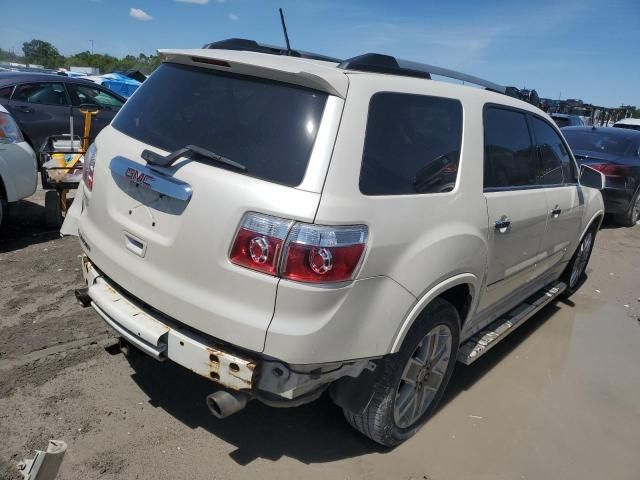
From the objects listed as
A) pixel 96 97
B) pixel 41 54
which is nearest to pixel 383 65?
pixel 96 97

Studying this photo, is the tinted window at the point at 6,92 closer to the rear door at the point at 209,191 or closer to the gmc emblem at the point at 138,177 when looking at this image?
the rear door at the point at 209,191

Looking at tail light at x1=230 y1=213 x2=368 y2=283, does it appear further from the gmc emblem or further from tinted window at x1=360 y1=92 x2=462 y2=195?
the gmc emblem

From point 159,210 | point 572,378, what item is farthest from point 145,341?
point 572,378

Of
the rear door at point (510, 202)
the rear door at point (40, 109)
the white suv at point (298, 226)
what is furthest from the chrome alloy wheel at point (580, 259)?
the rear door at point (40, 109)

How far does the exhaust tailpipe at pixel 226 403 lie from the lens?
7.11 ft

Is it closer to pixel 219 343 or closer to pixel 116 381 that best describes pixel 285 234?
pixel 219 343

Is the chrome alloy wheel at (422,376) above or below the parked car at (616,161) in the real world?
below

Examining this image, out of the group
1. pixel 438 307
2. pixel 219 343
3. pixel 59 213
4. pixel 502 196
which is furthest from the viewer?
pixel 59 213

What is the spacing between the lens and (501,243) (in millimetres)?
3148

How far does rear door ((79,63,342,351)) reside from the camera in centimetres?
210

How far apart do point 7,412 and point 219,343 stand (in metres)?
1.42

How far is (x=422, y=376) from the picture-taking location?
9.37 ft

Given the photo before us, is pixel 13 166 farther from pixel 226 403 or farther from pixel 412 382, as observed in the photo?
pixel 412 382

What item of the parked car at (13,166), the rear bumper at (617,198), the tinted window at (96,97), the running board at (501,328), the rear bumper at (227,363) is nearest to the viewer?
the rear bumper at (227,363)
